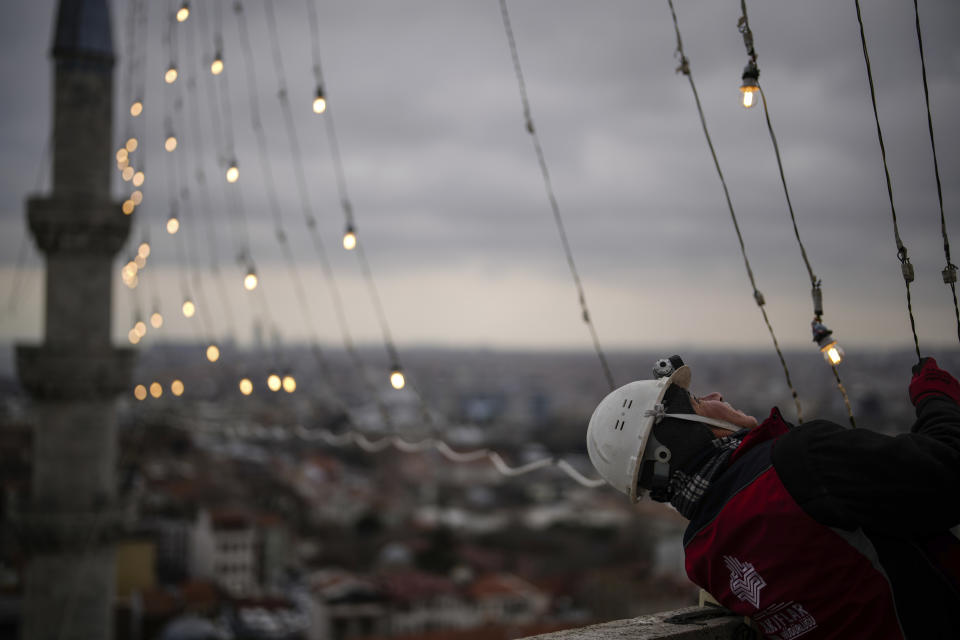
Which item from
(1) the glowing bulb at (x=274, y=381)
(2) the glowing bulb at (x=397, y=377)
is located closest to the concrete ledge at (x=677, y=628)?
(2) the glowing bulb at (x=397, y=377)

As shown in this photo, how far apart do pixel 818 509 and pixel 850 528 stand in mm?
84

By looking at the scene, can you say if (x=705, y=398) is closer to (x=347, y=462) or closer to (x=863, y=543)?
(x=863, y=543)

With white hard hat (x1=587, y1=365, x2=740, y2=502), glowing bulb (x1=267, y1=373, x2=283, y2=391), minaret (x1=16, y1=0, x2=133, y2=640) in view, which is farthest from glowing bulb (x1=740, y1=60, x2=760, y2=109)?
minaret (x1=16, y1=0, x2=133, y2=640)

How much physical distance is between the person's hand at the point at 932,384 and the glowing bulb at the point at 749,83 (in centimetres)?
129

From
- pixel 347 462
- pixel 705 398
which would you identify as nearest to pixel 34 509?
pixel 705 398

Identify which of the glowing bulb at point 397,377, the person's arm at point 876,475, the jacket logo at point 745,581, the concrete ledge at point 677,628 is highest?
the glowing bulb at point 397,377

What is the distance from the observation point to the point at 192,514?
1495 inches

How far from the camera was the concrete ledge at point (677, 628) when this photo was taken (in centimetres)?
221

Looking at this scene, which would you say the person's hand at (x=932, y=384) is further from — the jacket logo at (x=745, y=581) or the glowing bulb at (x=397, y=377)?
the glowing bulb at (x=397, y=377)

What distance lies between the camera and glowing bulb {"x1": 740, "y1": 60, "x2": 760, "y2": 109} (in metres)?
2.93

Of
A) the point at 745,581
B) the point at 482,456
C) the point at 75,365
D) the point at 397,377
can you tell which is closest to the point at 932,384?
the point at 745,581

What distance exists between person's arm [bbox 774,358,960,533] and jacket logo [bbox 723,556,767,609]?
0.80 ft

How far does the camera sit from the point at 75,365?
1087 cm

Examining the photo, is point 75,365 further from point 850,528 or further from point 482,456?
point 850,528
